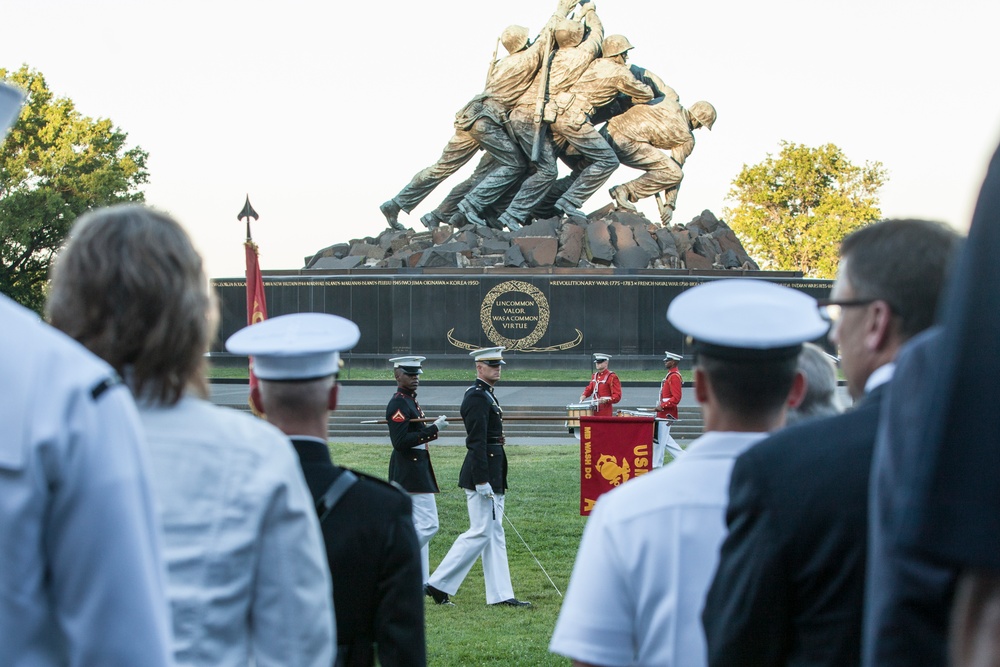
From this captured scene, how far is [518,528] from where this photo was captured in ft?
35.4

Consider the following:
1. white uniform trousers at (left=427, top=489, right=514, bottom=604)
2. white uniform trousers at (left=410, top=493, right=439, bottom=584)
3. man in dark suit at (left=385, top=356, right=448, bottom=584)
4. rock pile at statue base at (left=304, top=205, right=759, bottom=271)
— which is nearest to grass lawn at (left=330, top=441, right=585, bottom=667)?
white uniform trousers at (left=427, top=489, right=514, bottom=604)

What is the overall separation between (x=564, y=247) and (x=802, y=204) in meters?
27.0

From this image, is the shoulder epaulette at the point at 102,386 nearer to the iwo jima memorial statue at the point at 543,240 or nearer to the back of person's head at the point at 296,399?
the back of person's head at the point at 296,399

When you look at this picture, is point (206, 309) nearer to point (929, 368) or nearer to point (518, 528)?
point (929, 368)

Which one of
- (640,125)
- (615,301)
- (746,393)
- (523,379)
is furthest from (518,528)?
(640,125)

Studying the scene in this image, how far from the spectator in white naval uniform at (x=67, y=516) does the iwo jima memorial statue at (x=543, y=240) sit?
88.6 ft

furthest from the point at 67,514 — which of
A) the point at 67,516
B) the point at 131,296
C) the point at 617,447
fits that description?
the point at 617,447

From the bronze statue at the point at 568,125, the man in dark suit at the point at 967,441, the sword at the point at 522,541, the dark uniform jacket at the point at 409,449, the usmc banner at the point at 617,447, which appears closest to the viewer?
the man in dark suit at the point at 967,441

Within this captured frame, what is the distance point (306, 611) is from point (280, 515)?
0.19 m

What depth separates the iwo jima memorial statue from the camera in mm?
28656

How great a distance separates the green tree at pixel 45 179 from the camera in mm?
33156

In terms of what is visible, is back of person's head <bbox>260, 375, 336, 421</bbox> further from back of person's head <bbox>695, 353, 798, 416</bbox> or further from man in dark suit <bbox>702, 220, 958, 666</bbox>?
man in dark suit <bbox>702, 220, 958, 666</bbox>

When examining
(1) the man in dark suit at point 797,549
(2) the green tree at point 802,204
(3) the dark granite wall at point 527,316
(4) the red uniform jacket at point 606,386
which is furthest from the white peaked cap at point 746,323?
(2) the green tree at point 802,204

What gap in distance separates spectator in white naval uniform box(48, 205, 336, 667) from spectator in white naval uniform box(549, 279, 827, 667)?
1.66 feet
